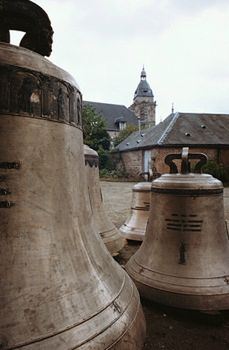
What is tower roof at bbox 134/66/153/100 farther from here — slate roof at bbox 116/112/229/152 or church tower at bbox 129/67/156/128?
slate roof at bbox 116/112/229/152

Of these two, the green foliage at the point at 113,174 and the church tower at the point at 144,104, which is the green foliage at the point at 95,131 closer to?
the green foliage at the point at 113,174

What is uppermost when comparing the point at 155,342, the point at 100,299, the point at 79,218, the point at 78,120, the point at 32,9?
the point at 32,9

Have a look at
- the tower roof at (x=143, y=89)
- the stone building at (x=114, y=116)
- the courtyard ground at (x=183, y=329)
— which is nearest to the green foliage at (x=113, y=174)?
the stone building at (x=114, y=116)

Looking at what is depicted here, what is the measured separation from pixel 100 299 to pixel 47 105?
781 millimetres

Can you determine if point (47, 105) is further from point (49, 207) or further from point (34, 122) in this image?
point (49, 207)

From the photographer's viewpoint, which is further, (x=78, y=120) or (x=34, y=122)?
(x=78, y=120)

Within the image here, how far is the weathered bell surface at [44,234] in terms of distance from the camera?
0.96 m

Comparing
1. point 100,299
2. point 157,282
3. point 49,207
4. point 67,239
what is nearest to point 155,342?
point 157,282

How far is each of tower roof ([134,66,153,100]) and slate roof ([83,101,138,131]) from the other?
21.1 feet

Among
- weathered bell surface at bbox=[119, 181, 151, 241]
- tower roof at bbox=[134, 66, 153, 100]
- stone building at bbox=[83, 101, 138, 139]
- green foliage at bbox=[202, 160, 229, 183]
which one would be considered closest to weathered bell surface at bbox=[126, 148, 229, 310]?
weathered bell surface at bbox=[119, 181, 151, 241]

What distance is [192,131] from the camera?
70.2 ft

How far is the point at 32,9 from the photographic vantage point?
1129mm

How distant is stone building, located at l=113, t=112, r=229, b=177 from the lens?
66.3 feet

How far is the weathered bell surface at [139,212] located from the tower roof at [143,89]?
50.6m
